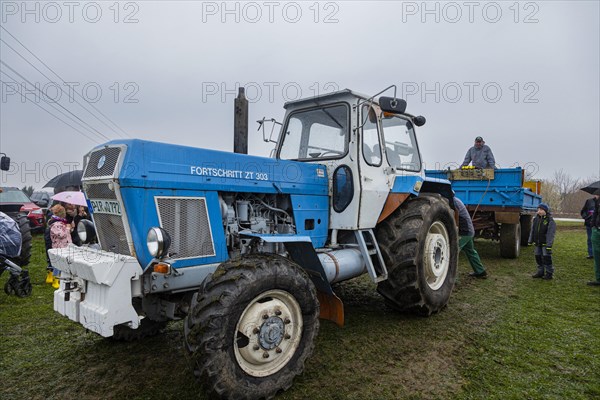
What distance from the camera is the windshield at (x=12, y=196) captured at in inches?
477

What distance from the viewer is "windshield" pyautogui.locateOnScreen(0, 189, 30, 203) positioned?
12117mm

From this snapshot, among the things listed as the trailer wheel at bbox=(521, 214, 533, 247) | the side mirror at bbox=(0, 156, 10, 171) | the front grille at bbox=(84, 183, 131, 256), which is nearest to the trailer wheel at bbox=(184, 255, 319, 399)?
the front grille at bbox=(84, 183, 131, 256)

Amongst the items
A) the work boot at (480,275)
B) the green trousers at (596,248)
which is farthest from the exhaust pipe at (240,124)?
the green trousers at (596,248)

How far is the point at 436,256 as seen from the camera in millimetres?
4883

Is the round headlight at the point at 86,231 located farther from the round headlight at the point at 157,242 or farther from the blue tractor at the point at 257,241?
the round headlight at the point at 157,242

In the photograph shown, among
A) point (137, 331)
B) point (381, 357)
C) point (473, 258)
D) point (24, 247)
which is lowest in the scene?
point (381, 357)

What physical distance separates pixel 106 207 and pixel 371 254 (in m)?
2.66

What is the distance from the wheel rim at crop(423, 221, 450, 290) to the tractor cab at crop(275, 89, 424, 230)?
701mm

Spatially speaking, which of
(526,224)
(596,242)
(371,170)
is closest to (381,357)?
(371,170)

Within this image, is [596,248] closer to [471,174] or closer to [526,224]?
[471,174]

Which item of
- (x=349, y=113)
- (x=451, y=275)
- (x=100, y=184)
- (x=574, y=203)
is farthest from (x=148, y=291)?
(x=574, y=203)

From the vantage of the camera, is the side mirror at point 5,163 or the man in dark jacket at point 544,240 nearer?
the man in dark jacket at point 544,240

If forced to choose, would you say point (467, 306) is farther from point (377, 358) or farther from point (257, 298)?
point (257, 298)

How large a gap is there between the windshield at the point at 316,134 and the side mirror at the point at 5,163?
750 centimetres
